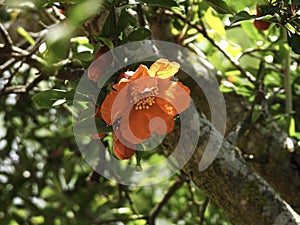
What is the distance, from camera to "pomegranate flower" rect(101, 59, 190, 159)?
0.94m

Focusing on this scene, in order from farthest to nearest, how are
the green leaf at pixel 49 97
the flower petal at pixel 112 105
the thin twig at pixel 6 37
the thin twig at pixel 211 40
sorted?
the thin twig at pixel 211 40, the thin twig at pixel 6 37, the green leaf at pixel 49 97, the flower petal at pixel 112 105

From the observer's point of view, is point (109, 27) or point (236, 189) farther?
point (236, 189)

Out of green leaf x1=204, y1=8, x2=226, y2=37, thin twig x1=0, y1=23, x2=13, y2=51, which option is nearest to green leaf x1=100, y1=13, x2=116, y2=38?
thin twig x1=0, y1=23, x2=13, y2=51

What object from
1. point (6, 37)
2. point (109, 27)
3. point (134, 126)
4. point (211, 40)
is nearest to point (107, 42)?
point (109, 27)

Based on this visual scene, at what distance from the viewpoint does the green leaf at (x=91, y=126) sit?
40.3 inches

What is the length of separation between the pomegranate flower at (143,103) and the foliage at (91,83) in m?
0.05

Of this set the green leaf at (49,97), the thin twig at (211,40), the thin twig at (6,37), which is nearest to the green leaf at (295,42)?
the green leaf at (49,97)

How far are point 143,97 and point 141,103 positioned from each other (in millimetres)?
15

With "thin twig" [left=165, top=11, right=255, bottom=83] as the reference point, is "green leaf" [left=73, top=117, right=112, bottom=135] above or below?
above

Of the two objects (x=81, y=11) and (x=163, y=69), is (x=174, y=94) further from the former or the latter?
(x=81, y=11)

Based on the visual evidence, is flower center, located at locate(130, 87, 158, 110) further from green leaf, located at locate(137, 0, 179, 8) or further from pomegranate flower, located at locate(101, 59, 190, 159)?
green leaf, located at locate(137, 0, 179, 8)

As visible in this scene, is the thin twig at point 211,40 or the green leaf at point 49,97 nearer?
the green leaf at point 49,97

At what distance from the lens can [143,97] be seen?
3.24ft

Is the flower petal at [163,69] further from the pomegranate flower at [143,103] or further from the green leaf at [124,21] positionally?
the green leaf at [124,21]
